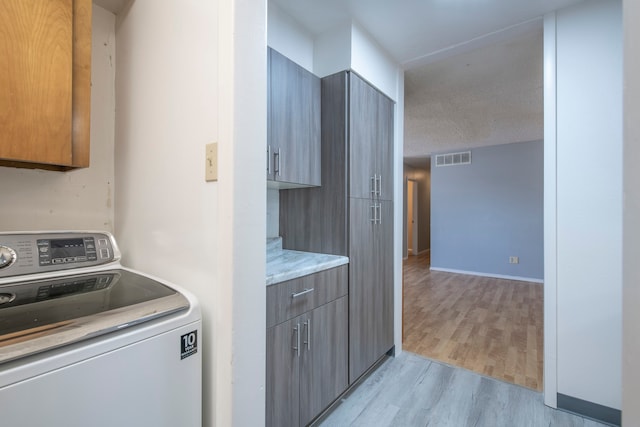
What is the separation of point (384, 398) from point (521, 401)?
85 centimetres

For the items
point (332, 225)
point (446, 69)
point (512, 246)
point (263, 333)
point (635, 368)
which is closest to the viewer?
point (635, 368)

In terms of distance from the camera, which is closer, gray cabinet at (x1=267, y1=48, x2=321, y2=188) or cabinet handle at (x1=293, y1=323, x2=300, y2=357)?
cabinet handle at (x1=293, y1=323, x2=300, y2=357)


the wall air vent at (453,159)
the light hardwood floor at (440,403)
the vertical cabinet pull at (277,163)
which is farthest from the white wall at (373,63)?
the wall air vent at (453,159)

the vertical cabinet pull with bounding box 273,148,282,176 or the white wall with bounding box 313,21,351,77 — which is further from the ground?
the white wall with bounding box 313,21,351,77

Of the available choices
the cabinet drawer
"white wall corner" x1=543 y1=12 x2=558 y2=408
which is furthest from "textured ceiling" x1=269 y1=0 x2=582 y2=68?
the cabinet drawer

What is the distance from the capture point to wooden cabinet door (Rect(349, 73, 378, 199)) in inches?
70.9

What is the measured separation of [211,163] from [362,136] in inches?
49.1

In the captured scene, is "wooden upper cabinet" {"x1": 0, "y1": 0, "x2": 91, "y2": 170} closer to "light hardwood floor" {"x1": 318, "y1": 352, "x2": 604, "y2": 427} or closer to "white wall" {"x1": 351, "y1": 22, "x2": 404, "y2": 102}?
"white wall" {"x1": 351, "y1": 22, "x2": 404, "y2": 102}

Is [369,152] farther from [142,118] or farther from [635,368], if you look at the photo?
[635,368]

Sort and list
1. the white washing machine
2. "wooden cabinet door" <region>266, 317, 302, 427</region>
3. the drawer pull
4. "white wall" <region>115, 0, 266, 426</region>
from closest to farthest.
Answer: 1. the white washing machine
2. "white wall" <region>115, 0, 266, 426</region>
3. "wooden cabinet door" <region>266, 317, 302, 427</region>
4. the drawer pull

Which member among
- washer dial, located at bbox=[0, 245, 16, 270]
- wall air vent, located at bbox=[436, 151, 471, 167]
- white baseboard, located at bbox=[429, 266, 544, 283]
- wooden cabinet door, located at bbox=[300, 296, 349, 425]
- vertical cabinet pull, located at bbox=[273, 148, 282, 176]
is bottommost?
white baseboard, located at bbox=[429, 266, 544, 283]

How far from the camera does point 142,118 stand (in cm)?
117

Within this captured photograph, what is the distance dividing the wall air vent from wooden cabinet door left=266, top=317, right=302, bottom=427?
523cm

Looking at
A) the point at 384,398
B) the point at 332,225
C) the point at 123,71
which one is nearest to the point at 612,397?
the point at 384,398
